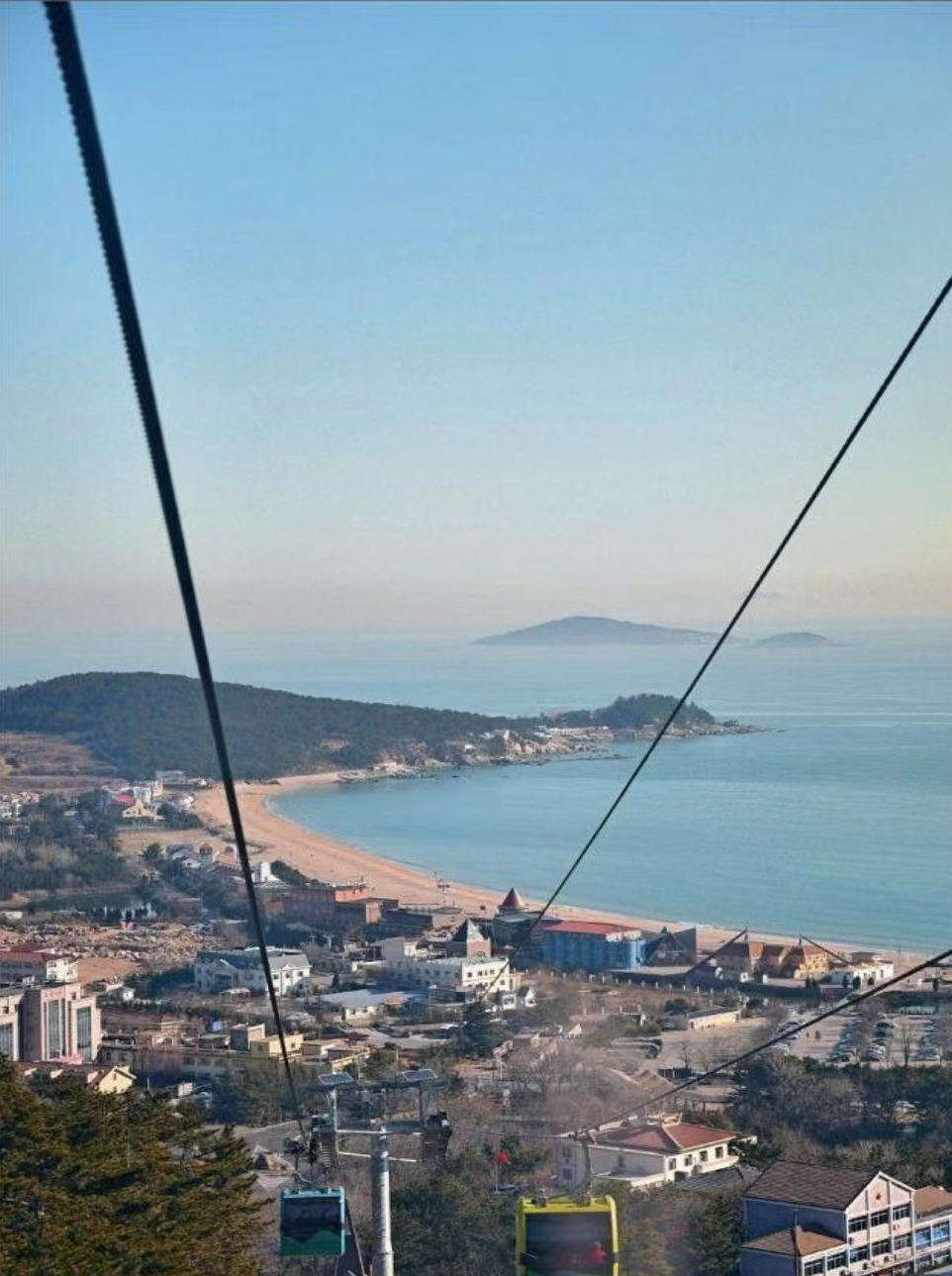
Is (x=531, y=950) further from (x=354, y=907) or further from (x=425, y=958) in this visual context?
(x=354, y=907)

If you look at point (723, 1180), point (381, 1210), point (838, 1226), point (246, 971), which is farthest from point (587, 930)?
point (381, 1210)

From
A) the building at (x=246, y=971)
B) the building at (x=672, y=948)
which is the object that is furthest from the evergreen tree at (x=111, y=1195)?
the building at (x=672, y=948)

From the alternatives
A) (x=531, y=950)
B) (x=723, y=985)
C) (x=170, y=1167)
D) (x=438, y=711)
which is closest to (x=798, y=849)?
(x=531, y=950)

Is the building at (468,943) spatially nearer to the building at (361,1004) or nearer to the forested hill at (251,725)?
the building at (361,1004)

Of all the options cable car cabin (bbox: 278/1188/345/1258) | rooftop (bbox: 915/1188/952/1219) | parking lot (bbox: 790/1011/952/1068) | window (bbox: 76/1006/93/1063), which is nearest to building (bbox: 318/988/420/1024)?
window (bbox: 76/1006/93/1063)

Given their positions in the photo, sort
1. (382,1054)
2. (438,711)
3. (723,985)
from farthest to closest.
A: (438,711), (723,985), (382,1054)

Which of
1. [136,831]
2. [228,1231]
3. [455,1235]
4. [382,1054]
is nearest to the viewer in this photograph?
[228,1231]
